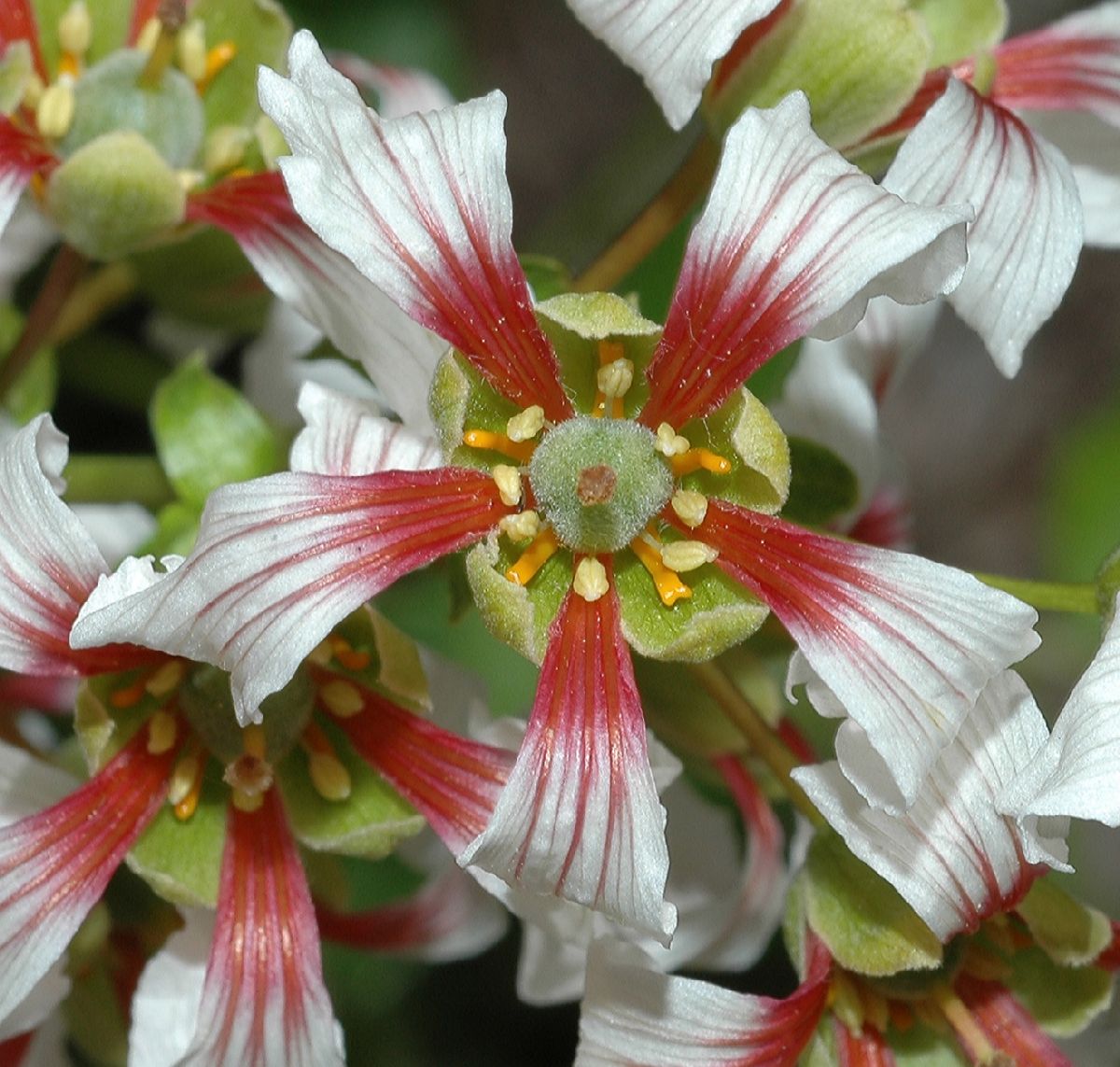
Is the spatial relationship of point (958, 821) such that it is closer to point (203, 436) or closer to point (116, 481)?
point (203, 436)

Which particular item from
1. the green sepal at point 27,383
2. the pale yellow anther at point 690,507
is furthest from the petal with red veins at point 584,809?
the green sepal at point 27,383

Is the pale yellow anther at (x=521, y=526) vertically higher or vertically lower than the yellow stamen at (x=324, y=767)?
higher

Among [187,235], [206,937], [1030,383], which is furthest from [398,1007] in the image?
Answer: [1030,383]

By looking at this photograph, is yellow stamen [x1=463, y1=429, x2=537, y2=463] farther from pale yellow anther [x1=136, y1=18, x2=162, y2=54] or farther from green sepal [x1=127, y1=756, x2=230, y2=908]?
pale yellow anther [x1=136, y1=18, x2=162, y2=54]

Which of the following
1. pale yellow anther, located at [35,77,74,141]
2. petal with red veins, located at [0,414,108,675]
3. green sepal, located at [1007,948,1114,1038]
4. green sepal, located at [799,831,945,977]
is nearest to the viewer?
petal with red veins, located at [0,414,108,675]

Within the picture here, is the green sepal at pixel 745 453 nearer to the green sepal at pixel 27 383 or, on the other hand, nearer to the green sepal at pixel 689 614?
the green sepal at pixel 689 614

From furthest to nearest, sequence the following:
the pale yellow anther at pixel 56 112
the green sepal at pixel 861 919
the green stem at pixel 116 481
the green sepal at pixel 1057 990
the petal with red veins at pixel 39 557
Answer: the green stem at pixel 116 481 < the pale yellow anther at pixel 56 112 < the green sepal at pixel 1057 990 < the green sepal at pixel 861 919 < the petal with red veins at pixel 39 557

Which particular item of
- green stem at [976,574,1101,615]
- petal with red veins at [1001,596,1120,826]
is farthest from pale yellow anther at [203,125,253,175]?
petal with red veins at [1001,596,1120,826]
